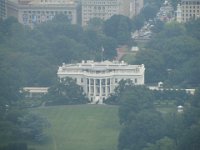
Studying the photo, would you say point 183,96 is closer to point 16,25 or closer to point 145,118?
point 145,118

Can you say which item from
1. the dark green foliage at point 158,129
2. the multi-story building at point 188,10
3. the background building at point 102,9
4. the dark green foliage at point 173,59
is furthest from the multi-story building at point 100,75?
the background building at point 102,9

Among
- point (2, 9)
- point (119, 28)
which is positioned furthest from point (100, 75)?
point (2, 9)

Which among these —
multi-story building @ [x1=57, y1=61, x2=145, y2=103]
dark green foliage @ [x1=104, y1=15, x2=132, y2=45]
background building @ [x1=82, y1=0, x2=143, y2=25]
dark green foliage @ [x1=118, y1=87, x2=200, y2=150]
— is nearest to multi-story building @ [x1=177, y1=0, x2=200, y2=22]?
background building @ [x1=82, y1=0, x2=143, y2=25]

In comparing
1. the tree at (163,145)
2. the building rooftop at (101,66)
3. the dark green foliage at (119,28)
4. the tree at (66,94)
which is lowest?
the tree at (163,145)

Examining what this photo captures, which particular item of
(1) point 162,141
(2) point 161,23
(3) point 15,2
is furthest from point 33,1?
(1) point 162,141

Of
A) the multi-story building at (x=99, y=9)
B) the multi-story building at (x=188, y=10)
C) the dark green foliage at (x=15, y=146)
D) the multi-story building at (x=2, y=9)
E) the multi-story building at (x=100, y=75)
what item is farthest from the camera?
the multi-story building at (x=99, y=9)

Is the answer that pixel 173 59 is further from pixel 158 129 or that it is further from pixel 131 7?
Answer: pixel 131 7

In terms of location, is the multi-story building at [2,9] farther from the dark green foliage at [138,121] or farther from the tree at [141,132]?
the tree at [141,132]
